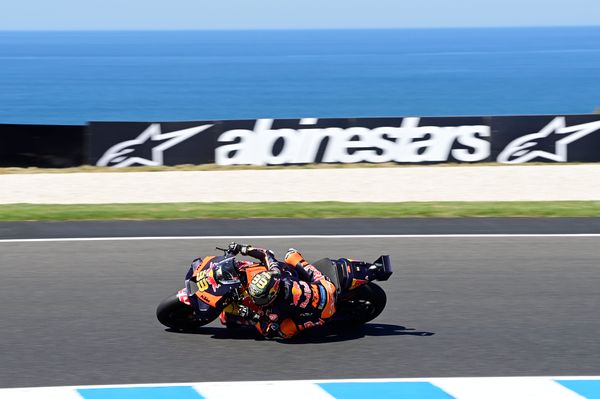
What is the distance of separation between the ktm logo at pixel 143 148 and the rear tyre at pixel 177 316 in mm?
12993

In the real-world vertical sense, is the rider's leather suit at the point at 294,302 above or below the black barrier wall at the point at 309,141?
below

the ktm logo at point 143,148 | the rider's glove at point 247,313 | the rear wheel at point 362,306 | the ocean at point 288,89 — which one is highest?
the ocean at point 288,89

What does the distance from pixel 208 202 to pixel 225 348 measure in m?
8.77

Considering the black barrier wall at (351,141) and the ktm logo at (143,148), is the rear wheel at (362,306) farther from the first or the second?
the ktm logo at (143,148)

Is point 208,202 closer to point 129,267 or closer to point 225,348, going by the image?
point 129,267

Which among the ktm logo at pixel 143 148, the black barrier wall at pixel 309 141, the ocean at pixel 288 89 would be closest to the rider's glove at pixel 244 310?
the black barrier wall at pixel 309 141

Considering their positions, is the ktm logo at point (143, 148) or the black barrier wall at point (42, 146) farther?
the ktm logo at point (143, 148)

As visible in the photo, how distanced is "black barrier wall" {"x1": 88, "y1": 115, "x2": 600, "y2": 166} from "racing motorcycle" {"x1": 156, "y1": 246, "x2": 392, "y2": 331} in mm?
12785

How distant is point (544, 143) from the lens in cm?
2225

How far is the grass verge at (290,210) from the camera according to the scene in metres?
15.3

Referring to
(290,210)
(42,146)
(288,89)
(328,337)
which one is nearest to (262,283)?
(328,337)

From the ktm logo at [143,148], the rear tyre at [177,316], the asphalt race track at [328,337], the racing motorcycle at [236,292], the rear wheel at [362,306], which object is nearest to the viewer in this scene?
the asphalt race track at [328,337]

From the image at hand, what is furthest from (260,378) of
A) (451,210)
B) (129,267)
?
(451,210)

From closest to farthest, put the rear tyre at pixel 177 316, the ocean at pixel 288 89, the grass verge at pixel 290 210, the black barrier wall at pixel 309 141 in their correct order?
the rear tyre at pixel 177 316, the grass verge at pixel 290 210, the black barrier wall at pixel 309 141, the ocean at pixel 288 89
